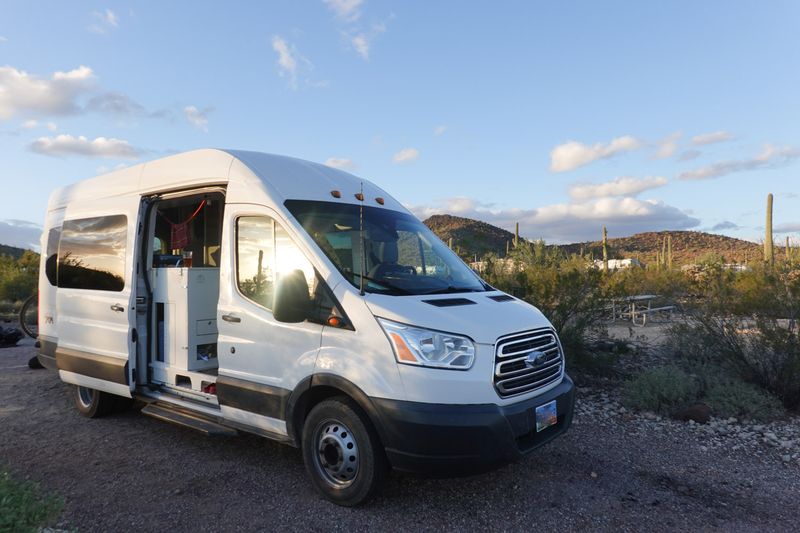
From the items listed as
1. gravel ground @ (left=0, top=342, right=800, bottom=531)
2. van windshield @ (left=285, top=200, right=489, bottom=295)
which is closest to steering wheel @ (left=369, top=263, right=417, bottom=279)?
van windshield @ (left=285, top=200, right=489, bottom=295)

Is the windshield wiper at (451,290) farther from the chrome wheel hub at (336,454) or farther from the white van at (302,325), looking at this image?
the chrome wheel hub at (336,454)

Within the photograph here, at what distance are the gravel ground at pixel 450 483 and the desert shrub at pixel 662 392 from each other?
316 millimetres

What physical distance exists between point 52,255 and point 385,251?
5.14m

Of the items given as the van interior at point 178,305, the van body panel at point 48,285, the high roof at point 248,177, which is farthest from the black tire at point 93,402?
the high roof at point 248,177

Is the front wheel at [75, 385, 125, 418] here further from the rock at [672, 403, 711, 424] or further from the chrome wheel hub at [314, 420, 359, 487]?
the rock at [672, 403, 711, 424]

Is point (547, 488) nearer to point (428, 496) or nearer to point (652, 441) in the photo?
point (428, 496)

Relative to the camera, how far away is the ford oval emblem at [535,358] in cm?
402

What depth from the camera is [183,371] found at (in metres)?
5.58

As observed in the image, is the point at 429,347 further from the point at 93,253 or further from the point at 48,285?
the point at 48,285

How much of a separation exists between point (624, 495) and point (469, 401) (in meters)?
1.67

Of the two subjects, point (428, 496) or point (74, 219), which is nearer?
point (428, 496)

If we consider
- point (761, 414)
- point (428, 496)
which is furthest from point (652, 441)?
point (428, 496)

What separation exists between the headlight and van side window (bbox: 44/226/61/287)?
5.61 meters

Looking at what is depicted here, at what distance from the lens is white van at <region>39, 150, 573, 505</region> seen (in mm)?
3648
